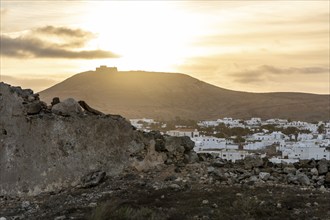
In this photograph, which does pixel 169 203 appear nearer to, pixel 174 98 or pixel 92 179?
pixel 92 179

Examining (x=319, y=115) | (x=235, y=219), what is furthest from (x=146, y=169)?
(x=319, y=115)

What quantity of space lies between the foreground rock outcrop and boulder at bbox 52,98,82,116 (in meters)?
0.02

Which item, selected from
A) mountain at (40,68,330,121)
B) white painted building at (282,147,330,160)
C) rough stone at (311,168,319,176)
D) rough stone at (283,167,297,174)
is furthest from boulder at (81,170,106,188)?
mountain at (40,68,330,121)

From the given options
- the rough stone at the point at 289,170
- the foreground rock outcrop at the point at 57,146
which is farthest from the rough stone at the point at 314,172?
the foreground rock outcrop at the point at 57,146

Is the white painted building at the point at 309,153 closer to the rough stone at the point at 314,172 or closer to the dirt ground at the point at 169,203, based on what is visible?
the rough stone at the point at 314,172

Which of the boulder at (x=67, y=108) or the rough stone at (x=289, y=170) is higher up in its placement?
the boulder at (x=67, y=108)

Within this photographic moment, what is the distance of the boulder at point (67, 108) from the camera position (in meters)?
11.2

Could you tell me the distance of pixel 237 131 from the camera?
55812 mm

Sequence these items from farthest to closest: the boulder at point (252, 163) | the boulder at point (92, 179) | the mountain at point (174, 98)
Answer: the mountain at point (174, 98) → the boulder at point (252, 163) → the boulder at point (92, 179)

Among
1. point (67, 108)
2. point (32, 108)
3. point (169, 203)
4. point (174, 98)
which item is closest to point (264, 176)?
point (169, 203)

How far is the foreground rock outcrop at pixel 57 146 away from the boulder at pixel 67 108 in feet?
0.07

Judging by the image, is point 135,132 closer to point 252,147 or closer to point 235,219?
point 235,219

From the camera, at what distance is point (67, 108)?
11.3m

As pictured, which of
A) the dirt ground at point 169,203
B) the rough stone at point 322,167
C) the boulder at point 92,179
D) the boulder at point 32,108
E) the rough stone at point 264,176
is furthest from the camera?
the rough stone at point 322,167
